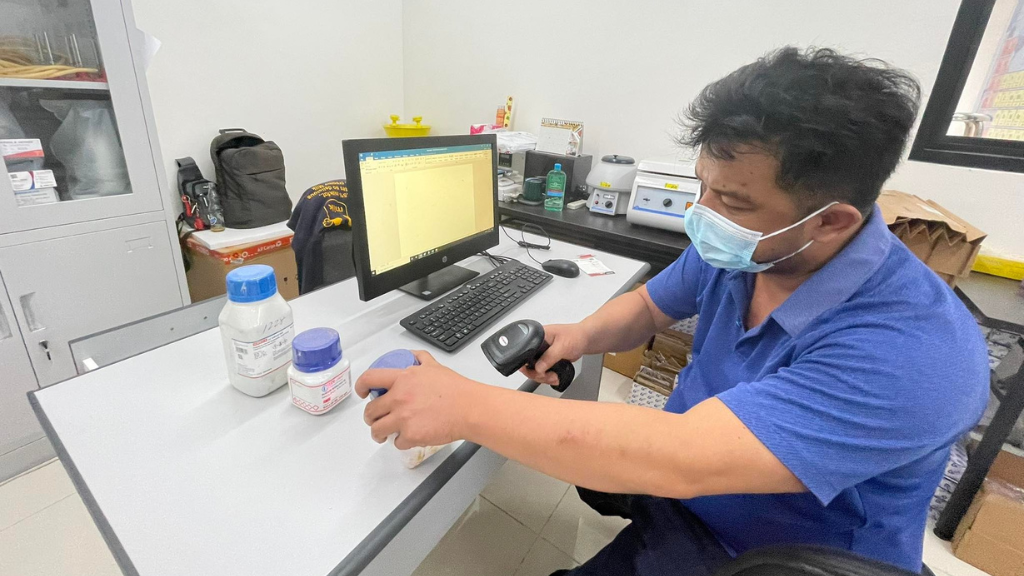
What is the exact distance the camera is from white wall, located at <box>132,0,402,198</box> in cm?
205

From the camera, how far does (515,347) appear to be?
2.62 ft

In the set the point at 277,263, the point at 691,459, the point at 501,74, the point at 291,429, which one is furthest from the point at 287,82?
the point at 691,459

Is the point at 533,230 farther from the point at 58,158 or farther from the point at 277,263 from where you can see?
the point at 58,158

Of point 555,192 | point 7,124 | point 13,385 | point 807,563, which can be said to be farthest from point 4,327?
point 807,563

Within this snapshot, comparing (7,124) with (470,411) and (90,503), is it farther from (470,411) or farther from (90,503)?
(470,411)

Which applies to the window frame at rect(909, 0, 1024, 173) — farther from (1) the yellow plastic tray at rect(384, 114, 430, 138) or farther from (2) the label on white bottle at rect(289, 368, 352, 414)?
(1) the yellow plastic tray at rect(384, 114, 430, 138)

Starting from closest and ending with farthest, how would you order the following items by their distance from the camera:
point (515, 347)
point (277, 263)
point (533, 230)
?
point (515, 347) < point (533, 230) < point (277, 263)

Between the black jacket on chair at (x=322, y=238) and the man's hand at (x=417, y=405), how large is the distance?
1151mm

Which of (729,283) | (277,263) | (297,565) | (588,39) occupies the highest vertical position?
(588,39)

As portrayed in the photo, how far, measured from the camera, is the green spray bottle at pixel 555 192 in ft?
7.14

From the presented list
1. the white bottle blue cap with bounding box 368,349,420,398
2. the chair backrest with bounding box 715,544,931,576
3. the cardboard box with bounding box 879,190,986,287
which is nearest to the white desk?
the white bottle blue cap with bounding box 368,349,420,398

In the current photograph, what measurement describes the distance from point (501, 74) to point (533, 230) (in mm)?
1291

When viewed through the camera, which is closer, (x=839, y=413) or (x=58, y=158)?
(x=839, y=413)

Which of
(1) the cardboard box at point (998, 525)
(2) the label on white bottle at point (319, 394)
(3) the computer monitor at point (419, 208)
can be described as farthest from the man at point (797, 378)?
(1) the cardboard box at point (998, 525)
